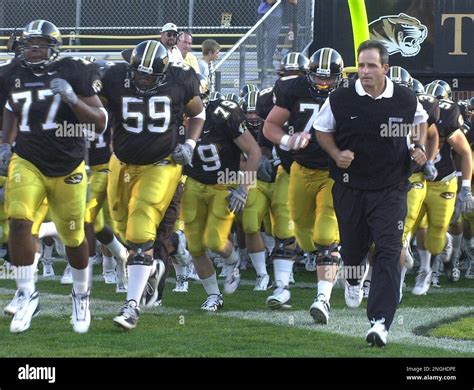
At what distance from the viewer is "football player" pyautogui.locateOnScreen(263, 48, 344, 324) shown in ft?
25.6

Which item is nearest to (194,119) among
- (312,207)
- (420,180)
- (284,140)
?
(284,140)

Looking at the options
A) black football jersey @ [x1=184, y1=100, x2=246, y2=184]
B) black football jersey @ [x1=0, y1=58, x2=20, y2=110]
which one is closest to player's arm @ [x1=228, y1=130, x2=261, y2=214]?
black football jersey @ [x1=184, y1=100, x2=246, y2=184]

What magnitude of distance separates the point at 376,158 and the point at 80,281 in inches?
78.2

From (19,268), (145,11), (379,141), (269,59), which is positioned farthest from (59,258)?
(379,141)

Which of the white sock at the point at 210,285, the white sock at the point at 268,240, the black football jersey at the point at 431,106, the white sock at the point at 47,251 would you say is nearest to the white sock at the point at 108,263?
the white sock at the point at 47,251

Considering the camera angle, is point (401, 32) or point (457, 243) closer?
point (457, 243)

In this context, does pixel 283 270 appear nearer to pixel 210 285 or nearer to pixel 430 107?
pixel 210 285

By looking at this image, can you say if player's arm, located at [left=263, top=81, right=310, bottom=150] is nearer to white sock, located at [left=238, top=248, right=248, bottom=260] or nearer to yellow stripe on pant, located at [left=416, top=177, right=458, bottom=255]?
yellow stripe on pant, located at [left=416, top=177, right=458, bottom=255]

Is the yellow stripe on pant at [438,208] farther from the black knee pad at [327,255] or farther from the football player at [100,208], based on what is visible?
the football player at [100,208]

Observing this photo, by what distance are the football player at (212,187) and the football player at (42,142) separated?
1736mm

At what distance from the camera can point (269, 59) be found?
14.5m

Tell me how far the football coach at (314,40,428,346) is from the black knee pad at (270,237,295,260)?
205 cm

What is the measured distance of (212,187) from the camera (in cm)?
875

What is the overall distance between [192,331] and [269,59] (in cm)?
773
